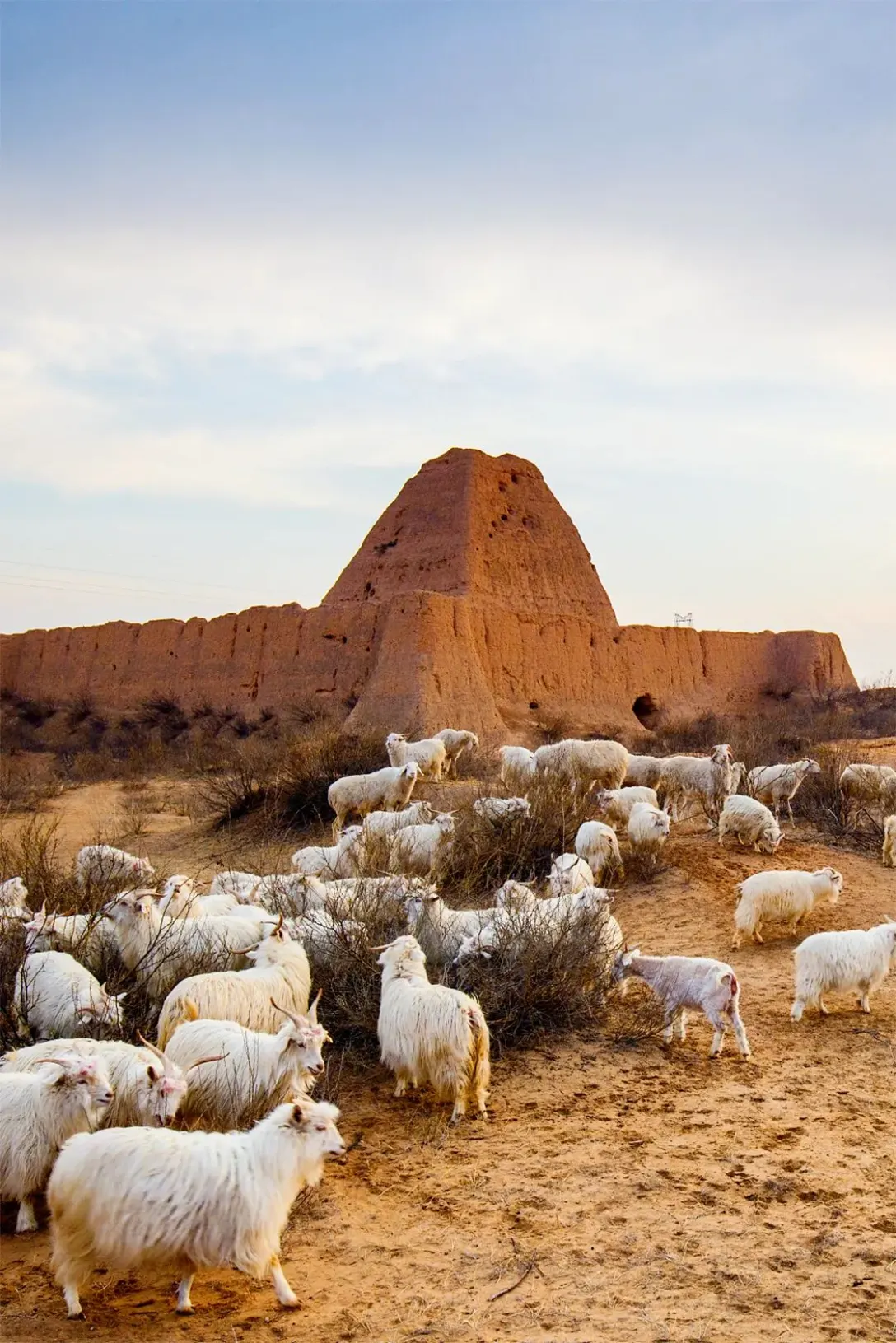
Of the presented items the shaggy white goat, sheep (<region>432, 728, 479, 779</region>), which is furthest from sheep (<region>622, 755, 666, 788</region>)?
sheep (<region>432, 728, 479, 779</region>)

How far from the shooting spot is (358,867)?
29.5 feet

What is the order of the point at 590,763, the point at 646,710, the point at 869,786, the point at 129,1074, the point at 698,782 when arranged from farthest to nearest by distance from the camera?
the point at 646,710 < the point at 590,763 < the point at 698,782 < the point at 869,786 < the point at 129,1074

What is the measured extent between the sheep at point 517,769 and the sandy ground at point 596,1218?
7.43 m

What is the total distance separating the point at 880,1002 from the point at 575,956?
82.3 inches

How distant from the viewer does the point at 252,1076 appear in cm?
441

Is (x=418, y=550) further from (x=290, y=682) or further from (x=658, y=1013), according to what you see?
(x=658, y=1013)

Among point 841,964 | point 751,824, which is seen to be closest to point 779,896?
point 841,964

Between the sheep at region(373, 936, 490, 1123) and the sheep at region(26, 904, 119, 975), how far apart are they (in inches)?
71.0

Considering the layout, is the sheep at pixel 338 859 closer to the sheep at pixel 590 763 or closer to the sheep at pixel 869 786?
the sheep at pixel 590 763

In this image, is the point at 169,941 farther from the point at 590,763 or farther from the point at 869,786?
the point at 869,786

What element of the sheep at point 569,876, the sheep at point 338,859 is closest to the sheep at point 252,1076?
the sheep at point 569,876

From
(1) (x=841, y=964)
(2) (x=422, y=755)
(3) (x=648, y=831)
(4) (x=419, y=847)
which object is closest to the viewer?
(1) (x=841, y=964)

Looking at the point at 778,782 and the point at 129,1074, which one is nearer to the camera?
the point at 129,1074

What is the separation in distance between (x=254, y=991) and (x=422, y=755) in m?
9.80
